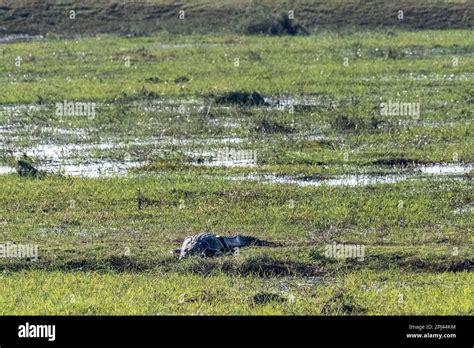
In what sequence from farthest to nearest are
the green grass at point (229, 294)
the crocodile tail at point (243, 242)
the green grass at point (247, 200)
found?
1. the crocodile tail at point (243, 242)
2. the green grass at point (247, 200)
3. the green grass at point (229, 294)

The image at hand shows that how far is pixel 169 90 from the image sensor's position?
941 inches

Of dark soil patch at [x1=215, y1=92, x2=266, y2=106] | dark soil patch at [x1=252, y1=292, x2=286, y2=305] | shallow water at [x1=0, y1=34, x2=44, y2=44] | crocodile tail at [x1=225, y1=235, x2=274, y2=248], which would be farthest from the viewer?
shallow water at [x1=0, y1=34, x2=44, y2=44]

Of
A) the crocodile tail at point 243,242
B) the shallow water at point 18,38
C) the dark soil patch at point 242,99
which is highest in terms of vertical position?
the shallow water at point 18,38

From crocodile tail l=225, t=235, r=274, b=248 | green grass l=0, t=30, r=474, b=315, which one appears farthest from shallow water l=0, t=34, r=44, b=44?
crocodile tail l=225, t=235, r=274, b=248

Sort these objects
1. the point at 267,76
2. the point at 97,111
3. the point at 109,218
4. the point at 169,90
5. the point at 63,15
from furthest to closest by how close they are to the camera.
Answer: the point at 63,15 < the point at 267,76 < the point at 169,90 < the point at 97,111 < the point at 109,218

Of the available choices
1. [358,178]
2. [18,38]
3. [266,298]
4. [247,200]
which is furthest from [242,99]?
[18,38]

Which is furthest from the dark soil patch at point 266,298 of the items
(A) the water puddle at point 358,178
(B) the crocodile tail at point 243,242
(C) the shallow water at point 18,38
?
(C) the shallow water at point 18,38

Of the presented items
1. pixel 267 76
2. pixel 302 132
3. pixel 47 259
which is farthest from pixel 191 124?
pixel 47 259

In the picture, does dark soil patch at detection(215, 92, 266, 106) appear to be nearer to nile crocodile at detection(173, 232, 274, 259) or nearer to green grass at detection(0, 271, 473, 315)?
nile crocodile at detection(173, 232, 274, 259)

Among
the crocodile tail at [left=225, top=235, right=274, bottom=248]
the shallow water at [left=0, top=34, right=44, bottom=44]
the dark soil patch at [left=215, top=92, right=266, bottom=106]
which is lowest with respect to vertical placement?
the crocodile tail at [left=225, top=235, right=274, bottom=248]

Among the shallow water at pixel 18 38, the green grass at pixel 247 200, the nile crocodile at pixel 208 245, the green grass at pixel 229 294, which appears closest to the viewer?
the green grass at pixel 229 294

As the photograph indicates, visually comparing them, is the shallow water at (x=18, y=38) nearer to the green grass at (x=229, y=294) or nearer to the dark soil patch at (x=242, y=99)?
the dark soil patch at (x=242, y=99)
